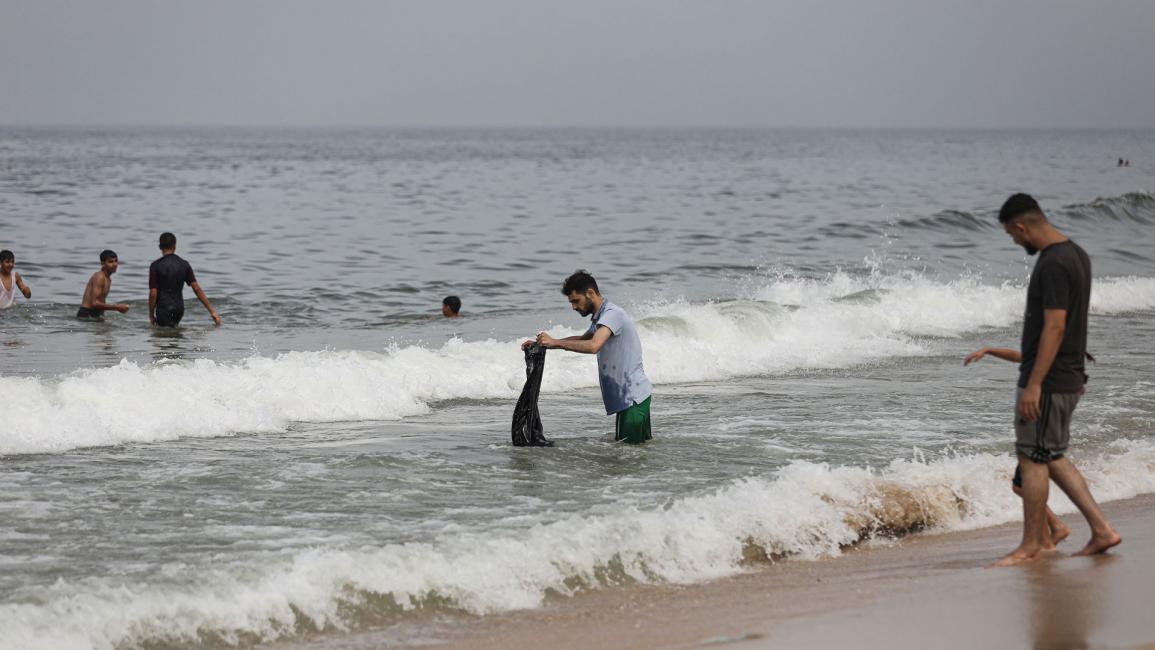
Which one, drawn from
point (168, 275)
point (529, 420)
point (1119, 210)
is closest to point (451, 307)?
point (168, 275)

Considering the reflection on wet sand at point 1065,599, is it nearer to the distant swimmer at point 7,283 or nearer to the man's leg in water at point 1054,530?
the man's leg in water at point 1054,530

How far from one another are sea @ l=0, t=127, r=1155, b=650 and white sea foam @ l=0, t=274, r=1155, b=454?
4 cm

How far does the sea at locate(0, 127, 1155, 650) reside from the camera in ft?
20.4

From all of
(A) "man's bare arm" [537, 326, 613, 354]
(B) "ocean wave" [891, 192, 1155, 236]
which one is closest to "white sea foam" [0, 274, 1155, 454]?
(A) "man's bare arm" [537, 326, 613, 354]

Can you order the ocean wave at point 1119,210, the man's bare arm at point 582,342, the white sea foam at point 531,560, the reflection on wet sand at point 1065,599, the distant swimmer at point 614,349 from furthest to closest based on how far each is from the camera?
the ocean wave at point 1119,210
the distant swimmer at point 614,349
the man's bare arm at point 582,342
the white sea foam at point 531,560
the reflection on wet sand at point 1065,599

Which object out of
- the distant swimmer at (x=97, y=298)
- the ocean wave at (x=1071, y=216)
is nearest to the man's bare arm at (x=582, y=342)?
the distant swimmer at (x=97, y=298)

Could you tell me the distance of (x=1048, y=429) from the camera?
6.01 m

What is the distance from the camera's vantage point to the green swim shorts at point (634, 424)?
9213 mm

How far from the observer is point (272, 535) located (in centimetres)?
696

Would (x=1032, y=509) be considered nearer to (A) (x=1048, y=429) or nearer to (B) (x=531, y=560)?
(A) (x=1048, y=429)

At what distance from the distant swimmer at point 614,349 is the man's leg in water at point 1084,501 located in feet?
10.4

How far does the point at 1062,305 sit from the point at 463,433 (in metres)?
5.77

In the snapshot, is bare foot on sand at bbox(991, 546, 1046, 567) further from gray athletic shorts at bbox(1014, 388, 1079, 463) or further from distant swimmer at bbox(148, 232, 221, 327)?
distant swimmer at bbox(148, 232, 221, 327)

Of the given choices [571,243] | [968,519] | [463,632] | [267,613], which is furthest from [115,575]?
[571,243]
